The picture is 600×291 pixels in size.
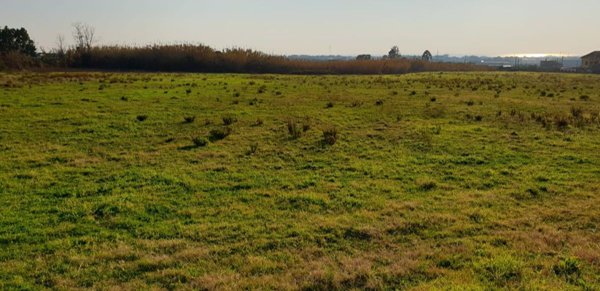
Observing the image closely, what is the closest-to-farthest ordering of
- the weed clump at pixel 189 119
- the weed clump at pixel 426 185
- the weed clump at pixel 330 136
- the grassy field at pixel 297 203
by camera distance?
the grassy field at pixel 297 203 → the weed clump at pixel 426 185 → the weed clump at pixel 330 136 → the weed clump at pixel 189 119

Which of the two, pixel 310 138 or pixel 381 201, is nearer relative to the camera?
pixel 381 201

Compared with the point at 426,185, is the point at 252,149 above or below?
above

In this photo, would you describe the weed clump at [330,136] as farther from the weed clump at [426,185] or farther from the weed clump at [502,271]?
the weed clump at [502,271]

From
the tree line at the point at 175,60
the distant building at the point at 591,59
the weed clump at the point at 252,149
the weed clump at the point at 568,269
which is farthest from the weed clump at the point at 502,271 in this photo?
the distant building at the point at 591,59

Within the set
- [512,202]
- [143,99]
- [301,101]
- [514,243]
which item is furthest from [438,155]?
[143,99]

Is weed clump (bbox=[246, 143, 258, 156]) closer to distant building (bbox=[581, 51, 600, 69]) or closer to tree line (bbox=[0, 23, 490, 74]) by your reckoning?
tree line (bbox=[0, 23, 490, 74])

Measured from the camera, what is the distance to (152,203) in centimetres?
808

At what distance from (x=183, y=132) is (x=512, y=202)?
10624mm

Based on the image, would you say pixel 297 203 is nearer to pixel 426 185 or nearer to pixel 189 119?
pixel 426 185

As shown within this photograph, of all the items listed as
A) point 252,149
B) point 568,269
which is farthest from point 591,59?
point 568,269

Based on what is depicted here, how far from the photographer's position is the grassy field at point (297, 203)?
5.49m

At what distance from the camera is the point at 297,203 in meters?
8.17

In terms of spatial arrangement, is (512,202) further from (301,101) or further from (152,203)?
(301,101)

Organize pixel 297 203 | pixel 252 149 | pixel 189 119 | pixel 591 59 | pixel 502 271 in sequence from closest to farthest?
pixel 502 271
pixel 297 203
pixel 252 149
pixel 189 119
pixel 591 59
